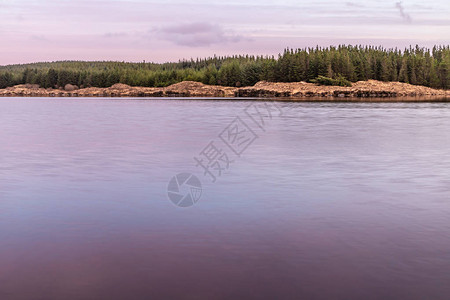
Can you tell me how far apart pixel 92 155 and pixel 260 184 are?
14239 millimetres

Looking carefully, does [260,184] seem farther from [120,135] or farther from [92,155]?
[120,135]

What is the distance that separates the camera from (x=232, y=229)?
49.2 feet

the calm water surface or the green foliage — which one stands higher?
the green foliage

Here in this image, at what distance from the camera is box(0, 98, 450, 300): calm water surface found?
1095 centimetres

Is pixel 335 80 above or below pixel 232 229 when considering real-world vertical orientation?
above

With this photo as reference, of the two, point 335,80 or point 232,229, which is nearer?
point 232,229

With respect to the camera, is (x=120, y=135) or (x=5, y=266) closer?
(x=5, y=266)

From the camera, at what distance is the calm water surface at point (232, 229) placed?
35.9 feet

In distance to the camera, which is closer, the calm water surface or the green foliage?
the calm water surface

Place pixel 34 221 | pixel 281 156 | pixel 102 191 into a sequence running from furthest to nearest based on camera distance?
pixel 281 156 < pixel 102 191 < pixel 34 221

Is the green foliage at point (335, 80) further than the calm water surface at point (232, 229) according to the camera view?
Yes

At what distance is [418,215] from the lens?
16.7 m

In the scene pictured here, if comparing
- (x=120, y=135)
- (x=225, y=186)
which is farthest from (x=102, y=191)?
(x=120, y=135)

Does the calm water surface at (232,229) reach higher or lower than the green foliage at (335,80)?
lower
